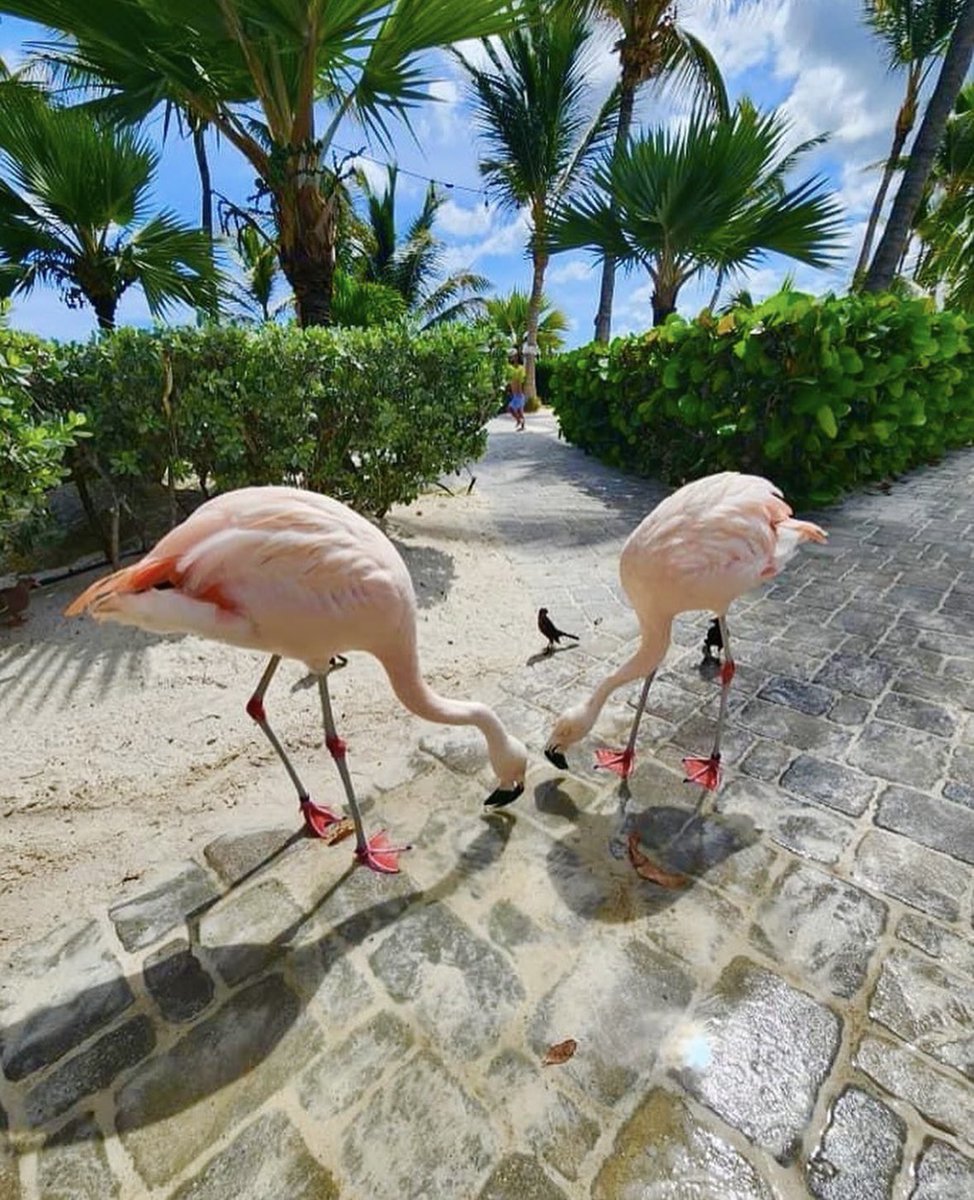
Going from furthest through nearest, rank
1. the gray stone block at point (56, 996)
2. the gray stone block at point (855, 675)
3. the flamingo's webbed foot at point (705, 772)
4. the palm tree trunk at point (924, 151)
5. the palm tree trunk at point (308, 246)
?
the palm tree trunk at point (924, 151), the palm tree trunk at point (308, 246), the gray stone block at point (855, 675), the flamingo's webbed foot at point (705, 772), the gray stone block at point (56, 996)

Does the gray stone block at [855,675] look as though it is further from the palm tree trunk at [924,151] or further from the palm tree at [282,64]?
the palm tree trunk at [924,151]

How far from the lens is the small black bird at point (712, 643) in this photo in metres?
3.47

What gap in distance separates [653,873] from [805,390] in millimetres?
5255

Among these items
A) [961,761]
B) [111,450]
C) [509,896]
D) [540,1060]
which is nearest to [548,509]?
[111,450]

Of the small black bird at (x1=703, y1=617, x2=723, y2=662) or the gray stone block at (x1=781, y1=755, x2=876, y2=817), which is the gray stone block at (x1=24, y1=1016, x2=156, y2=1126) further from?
the small black bird at (x1=703, y1=617, x2=723, y2=662)

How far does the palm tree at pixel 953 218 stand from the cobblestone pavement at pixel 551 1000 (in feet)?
40.0

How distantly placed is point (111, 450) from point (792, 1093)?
5136 millimetres

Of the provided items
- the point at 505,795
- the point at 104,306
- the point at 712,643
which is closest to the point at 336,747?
the point at 505,795

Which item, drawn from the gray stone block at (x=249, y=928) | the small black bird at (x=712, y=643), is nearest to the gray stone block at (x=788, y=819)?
the small black bird at (x=712, y=643)

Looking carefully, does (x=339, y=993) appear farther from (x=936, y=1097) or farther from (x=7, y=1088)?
(x=936, y=1097)

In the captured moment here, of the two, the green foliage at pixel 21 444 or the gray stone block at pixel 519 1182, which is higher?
the green foliage at pixel 21 444

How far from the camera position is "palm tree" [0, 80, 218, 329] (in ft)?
17.4

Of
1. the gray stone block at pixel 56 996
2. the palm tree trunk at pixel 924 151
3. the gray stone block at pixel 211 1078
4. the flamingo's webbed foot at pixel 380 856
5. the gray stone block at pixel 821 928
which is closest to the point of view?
the gray stone block at pixel 211 1078

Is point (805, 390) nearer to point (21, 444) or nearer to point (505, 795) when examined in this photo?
point (505, 795)
